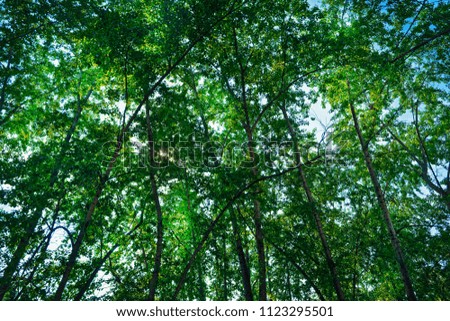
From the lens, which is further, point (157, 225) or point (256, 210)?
point (256, 210)

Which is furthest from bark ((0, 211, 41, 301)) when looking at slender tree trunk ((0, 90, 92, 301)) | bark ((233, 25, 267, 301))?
bark ((233, 25, 267, 301))

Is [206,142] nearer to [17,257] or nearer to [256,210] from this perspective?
[256,210]

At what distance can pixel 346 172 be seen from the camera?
1502 cm

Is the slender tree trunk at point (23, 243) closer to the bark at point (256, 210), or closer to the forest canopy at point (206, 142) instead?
the forest canopy at point (206, 142)

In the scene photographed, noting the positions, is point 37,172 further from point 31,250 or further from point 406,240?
point 406,240

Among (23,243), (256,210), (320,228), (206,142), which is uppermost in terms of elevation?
(206,142)

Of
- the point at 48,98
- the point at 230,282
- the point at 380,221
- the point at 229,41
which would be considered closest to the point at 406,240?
the point at 380,221

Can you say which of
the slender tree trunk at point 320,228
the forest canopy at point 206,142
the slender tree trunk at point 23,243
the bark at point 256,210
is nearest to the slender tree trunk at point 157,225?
the forest canopy at point 206,142

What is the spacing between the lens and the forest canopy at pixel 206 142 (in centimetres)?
813

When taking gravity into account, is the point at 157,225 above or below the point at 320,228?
below

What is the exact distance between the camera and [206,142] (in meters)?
10.4

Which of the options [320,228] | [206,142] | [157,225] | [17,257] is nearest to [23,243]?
[17,257]

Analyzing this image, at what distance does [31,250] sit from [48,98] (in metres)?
6.97

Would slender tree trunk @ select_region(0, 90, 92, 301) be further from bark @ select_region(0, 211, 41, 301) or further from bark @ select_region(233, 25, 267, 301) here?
bark @ select_region(233, 25, 267, 301)
